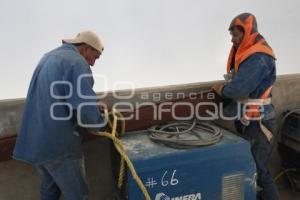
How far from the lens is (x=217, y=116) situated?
262 cm

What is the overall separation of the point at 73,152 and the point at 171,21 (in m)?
1.43

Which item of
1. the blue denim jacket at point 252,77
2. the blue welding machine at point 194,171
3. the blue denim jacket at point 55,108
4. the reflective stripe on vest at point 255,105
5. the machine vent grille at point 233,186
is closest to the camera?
the blue denim jacket at point 55,108

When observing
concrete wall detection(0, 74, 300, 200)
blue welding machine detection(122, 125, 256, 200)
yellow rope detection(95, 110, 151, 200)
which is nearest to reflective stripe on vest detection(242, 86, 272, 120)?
blue welding machine detection(122, 125, 256, 200)

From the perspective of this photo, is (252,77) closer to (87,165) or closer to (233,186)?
(233,186)

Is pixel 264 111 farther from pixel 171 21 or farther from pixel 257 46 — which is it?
pixel 171 21

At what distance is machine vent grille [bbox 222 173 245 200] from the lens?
2.05m

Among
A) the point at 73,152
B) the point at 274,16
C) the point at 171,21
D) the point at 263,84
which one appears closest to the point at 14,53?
the point at 73,152

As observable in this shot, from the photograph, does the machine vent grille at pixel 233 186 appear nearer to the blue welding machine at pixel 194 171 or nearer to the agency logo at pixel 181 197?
the blue welding machine at pixel 194 171

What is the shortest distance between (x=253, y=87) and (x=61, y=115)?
4.23 ft

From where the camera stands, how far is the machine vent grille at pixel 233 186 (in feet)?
6.74

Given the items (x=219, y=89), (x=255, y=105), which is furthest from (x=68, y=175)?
(x=255, y=105)

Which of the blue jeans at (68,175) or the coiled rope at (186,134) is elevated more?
the coiled rope at (186,134)

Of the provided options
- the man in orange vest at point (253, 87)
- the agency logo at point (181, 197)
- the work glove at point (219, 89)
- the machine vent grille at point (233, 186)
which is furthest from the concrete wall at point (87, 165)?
the machine vent grille at point (233, 186)

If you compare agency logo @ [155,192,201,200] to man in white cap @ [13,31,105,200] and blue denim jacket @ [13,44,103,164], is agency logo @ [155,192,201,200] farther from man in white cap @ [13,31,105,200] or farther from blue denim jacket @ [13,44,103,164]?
blue denim jacket @ [13,44,103,164]
